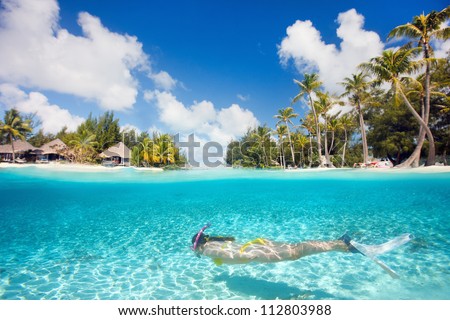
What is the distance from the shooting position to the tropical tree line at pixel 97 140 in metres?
36.3

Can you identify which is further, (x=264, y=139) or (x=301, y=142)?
(x=264, y=139)

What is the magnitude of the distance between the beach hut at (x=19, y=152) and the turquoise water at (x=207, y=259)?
103 feet

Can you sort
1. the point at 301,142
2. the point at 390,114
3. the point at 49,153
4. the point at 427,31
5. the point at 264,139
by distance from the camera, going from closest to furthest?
the point at 427,31 → the point at 390,114 → the point at 49,153 → the point at 301,142 → the point at 264,139

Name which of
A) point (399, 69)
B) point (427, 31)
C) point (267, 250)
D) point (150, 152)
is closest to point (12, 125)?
point (150, 152)

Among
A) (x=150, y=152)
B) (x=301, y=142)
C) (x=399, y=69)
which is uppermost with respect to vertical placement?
(x=399, y=69)

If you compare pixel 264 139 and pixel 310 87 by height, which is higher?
pixel 310 87

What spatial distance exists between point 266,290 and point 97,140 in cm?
4473

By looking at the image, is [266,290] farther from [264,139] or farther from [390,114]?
[264,139]

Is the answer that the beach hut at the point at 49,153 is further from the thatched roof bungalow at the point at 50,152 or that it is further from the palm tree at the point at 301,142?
the palm tree at the point at 301,142

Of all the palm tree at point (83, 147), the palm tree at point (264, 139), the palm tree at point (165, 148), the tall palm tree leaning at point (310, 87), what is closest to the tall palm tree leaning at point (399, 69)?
the tall palm tree leaning at point (310, 87)

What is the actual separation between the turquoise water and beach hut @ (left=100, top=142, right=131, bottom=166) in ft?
95.1

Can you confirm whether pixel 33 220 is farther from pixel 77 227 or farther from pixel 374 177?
pixel 374 177

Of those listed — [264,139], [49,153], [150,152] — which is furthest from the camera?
[264,139]

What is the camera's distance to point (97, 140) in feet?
140
